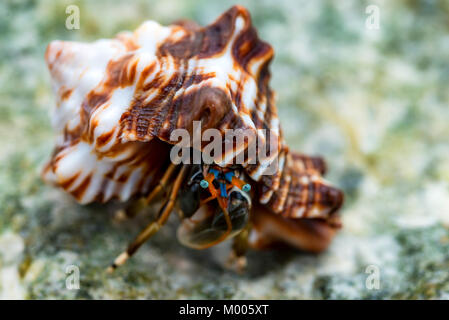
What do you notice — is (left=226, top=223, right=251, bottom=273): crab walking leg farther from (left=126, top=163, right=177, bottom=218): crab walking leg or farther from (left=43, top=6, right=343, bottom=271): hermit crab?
(left=126, top=163, right=177, bottom=218): crab walking leg

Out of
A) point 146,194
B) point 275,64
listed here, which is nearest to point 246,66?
point 146,194

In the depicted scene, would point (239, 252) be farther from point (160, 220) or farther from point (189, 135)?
point (189, 135)

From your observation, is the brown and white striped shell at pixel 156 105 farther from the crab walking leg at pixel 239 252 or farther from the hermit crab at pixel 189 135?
the crab walking leg at pixel 239 252

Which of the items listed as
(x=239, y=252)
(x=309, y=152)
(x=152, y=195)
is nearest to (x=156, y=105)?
(x=152, y=195)

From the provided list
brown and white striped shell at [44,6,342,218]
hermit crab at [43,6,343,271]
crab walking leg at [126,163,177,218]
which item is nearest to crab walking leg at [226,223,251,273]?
A: hermit crab at [43,6,343,271]
